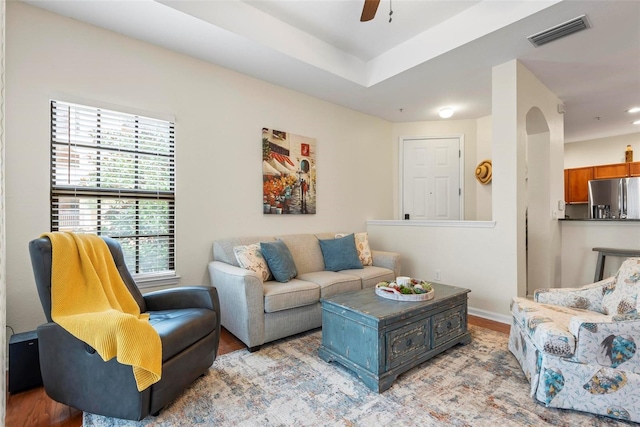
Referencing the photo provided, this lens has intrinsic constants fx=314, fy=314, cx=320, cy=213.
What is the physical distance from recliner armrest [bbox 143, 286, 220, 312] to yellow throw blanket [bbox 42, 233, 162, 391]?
0.16 m

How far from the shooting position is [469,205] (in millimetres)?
4961

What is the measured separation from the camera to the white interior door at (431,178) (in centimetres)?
498

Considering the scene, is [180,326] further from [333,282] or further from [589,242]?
[589,242]

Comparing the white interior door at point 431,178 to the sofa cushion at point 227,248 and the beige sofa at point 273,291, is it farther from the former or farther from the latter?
the sofa cushion at point 227,248

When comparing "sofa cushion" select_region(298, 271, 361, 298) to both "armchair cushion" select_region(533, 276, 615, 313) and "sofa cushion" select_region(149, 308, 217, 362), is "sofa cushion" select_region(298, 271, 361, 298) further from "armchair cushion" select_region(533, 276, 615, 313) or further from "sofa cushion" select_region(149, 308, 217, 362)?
"armchair cushion" select_region(533, 276, 615, 313)

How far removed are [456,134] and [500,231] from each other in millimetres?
2286

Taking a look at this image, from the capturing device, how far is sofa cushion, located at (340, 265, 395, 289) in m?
3.26

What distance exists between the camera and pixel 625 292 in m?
1.97

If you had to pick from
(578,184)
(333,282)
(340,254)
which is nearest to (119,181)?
(333,282)

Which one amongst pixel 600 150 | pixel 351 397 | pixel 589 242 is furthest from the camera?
pixel 600 150

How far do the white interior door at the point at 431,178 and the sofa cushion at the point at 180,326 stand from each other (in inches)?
147

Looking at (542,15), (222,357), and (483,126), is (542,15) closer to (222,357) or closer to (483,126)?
(483,126)

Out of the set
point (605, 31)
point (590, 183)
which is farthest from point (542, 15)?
point (590, 183)

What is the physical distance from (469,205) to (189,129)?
4.16 meters
